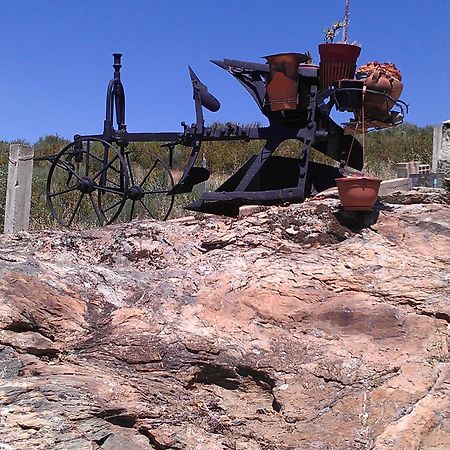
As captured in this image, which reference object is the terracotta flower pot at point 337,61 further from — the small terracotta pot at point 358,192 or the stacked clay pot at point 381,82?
the small terracotta pot at point 358,192

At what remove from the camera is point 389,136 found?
70.3 feet

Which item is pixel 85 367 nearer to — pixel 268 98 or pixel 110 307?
pixel 110 307

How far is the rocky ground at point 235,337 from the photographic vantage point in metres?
2.82

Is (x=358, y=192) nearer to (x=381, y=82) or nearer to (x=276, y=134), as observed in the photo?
(x=381, y=82)

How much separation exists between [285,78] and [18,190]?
303cm

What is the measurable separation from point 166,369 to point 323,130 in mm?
2475

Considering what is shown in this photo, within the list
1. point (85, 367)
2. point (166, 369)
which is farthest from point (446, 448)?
point (85, 367)

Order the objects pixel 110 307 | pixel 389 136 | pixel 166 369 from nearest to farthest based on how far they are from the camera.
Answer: pixel 166 369, pixel 110 307, pixel 389 136

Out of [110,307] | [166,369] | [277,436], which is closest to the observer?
Result: [277,436]

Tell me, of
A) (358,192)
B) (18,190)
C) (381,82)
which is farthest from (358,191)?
(18,190)

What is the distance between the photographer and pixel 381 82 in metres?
4.78

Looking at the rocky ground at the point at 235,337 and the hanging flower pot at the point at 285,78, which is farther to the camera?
the hanging flower pot at the point at 285,78

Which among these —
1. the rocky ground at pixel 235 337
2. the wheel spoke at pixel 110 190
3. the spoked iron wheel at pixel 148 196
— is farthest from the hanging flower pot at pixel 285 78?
the wheel spoke at pixel 110 190

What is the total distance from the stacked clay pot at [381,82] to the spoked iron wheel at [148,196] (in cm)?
187
